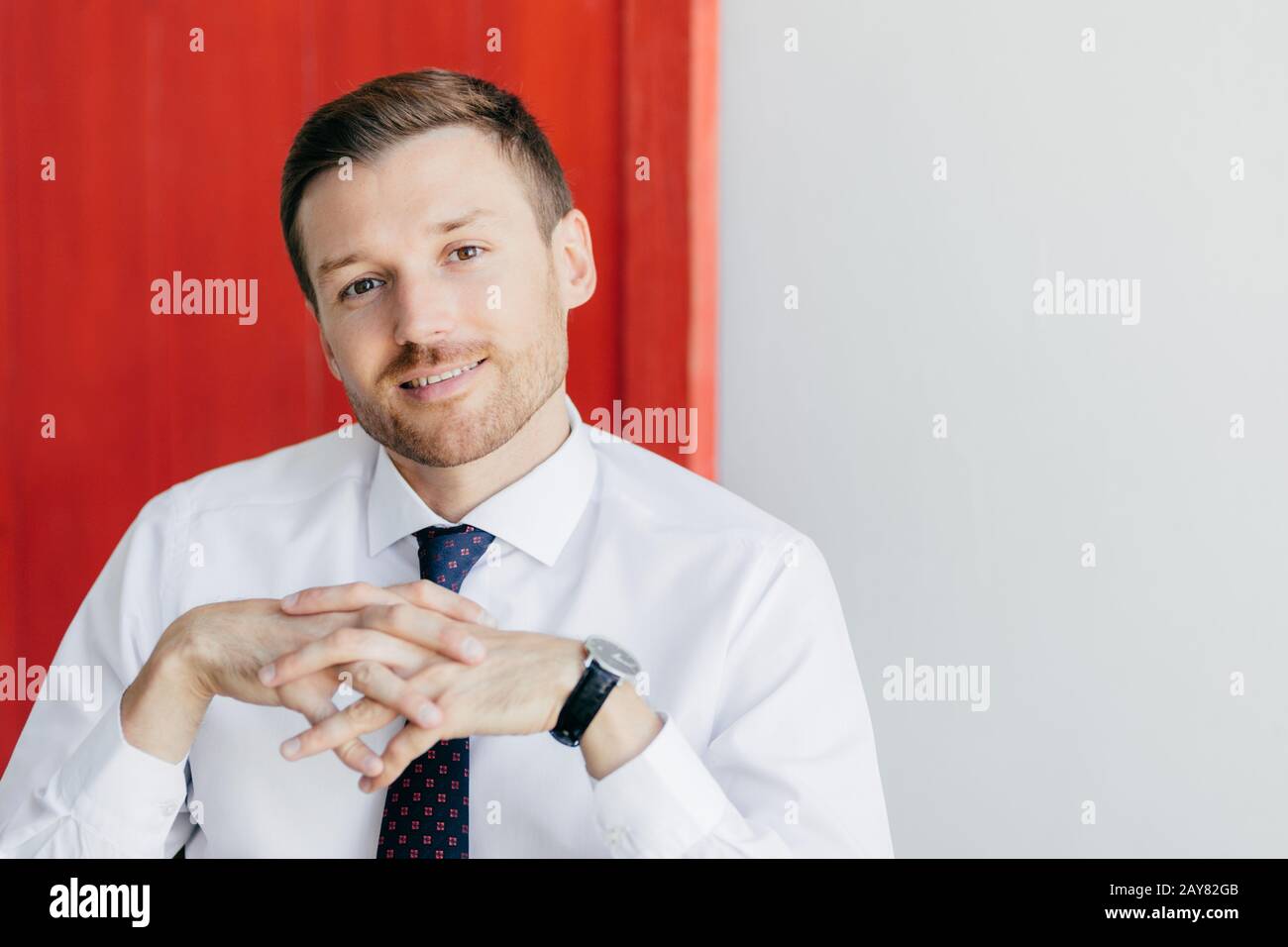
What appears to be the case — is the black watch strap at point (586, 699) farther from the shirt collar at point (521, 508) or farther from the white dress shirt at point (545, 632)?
the shirt collar at point (521, 508)

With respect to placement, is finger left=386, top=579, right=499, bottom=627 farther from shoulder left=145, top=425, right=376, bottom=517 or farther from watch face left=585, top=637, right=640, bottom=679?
shoulder left=145, top=425, right=376, bottom=517

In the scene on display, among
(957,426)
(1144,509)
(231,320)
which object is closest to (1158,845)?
(1144,509)

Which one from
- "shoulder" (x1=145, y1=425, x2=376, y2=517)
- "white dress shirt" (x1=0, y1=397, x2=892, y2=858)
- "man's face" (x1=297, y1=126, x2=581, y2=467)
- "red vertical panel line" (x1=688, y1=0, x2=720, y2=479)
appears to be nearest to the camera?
"white dress shirt" (x1=0, y1=397, x2=892, y2=858)

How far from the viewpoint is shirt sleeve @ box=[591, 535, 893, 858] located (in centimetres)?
101

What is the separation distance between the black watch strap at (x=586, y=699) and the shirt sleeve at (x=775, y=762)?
0.18 feet

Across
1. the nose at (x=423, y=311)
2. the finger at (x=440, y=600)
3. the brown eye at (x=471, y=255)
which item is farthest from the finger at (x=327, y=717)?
the brown eye at (x=471, y=255)

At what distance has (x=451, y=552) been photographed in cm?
119

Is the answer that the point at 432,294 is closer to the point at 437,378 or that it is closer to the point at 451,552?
the point at 437,378

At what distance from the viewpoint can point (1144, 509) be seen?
4.60 feet

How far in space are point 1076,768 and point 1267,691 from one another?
249 mm

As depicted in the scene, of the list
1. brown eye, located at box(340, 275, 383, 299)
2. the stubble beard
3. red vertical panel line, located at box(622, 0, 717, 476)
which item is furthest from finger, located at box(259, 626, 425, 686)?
red vertical panel line, located at box(622, 0, 717, 476)

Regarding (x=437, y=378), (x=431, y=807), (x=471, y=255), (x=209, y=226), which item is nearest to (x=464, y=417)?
(x=437, y=378)

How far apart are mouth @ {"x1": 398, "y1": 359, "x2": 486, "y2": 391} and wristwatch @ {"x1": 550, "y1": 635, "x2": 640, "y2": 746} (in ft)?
1.20
